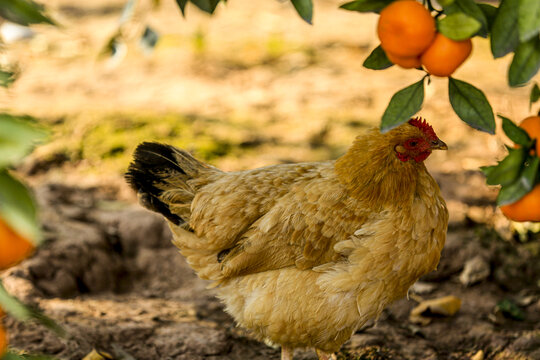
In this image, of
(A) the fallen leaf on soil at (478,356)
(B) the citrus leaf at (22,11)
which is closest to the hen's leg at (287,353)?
(A) the fallen leaf on soil at (478,356)

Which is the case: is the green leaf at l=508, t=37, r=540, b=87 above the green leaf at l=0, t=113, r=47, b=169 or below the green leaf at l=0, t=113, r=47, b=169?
below

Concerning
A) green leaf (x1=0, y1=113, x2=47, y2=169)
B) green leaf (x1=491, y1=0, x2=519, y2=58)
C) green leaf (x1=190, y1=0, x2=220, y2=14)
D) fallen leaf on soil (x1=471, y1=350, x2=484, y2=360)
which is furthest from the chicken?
green leaf (x1=0, y1=113, x2=47, y2=169)

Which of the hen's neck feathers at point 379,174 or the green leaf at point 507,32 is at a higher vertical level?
the green leaf at point 507,32

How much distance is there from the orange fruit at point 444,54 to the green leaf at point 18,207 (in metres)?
0.89

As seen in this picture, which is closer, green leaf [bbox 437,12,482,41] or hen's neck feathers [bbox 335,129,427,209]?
green leaf [bbox 437,12,482,41]

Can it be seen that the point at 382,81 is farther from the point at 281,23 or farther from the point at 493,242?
the point at 493,242

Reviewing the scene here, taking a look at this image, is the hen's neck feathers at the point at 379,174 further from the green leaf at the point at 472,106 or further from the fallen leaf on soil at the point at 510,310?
Result: the fallen leaf on soil at the point at 510,310

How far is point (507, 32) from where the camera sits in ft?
4.37

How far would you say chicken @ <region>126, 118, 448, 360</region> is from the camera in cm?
237

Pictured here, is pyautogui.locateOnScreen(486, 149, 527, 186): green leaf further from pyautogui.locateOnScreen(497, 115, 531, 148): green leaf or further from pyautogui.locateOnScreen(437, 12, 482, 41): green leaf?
pyautogui.locateOnScreen(437, 12, 482, 41): green leaf

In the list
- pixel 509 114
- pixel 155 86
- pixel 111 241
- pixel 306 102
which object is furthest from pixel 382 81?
pixel 111 241

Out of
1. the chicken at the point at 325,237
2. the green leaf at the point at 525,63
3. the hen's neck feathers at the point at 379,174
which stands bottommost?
the chicken at the point at 325,237

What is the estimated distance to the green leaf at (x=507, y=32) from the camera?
1326 mm

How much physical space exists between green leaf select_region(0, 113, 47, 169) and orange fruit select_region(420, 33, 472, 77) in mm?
839
